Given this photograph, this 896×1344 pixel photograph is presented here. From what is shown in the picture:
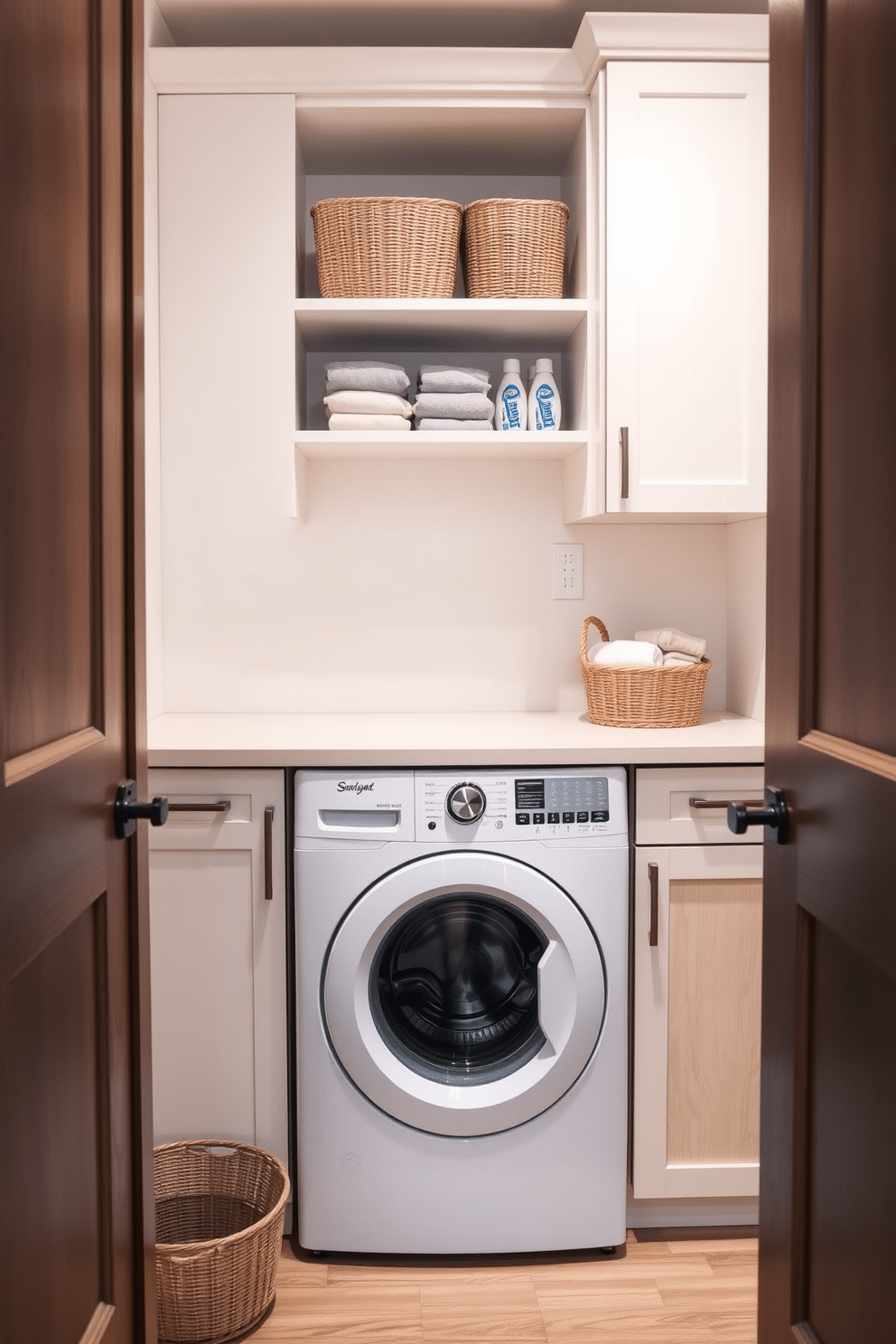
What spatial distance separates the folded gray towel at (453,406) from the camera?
2.37 metres

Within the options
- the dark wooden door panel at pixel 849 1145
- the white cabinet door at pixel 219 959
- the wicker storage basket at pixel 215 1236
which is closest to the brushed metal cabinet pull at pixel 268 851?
the white cabinet door at pixel 219 959

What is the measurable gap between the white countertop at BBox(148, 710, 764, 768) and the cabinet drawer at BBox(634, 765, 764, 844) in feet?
0.10

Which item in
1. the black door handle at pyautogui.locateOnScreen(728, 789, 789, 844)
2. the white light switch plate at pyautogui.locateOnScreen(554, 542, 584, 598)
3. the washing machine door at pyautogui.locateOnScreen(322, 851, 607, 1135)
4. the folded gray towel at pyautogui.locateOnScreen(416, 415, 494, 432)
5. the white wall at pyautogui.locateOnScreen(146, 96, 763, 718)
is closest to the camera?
the black door handle at pyautogui.locateOnScreen(728, 789, 789, 844)

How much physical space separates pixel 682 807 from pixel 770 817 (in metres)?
0.91

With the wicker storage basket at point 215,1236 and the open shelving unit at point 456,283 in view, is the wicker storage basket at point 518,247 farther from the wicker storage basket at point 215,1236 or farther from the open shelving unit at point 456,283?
the wicker storage basket at point 215,1236

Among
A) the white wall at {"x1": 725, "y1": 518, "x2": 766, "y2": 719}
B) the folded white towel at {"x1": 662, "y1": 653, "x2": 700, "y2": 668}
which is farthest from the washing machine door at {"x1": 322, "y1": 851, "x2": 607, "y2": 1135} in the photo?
the white wall at {"x1": 725, "y1": 518, "x2": 766, "y2": 719}

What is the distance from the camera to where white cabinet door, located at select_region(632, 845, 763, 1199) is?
2.12m

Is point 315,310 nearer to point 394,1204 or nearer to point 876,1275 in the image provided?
point 394,1204

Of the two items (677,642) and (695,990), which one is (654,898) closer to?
(695,990)

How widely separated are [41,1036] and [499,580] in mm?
1814

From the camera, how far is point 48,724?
1.06 m

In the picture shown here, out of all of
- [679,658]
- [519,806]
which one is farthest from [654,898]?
[679,658]

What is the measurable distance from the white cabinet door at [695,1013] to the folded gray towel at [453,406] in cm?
97

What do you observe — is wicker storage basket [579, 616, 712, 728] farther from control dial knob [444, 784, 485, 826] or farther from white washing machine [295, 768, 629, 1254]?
control dial knob [444, 784, 485, 826]
